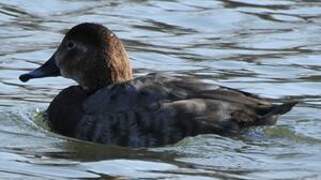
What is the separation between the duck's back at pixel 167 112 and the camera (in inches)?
376

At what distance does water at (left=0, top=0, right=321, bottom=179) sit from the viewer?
9.04 m

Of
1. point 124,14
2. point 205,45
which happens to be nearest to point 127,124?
point 205,45

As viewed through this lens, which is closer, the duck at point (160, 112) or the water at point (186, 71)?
the water at point (186, 71)

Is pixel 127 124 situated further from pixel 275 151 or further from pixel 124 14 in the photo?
pixel 124 14

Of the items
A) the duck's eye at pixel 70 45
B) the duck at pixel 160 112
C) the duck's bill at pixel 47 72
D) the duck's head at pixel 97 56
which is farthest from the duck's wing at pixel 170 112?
the duck's bill at pixel 47 72

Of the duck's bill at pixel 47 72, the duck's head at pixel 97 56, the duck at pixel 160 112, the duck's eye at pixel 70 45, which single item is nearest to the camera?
the duck at pixel 160 112

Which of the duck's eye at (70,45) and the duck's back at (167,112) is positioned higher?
the duck's eye at (70,45)

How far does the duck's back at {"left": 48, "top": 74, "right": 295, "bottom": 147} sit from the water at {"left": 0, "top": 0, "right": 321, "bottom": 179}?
9 centimetres

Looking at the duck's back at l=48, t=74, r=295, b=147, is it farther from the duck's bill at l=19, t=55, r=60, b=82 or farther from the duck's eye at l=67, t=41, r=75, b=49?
the duck's bill at l=19, t=55, r=60, b=82

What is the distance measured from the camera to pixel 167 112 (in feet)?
31.3

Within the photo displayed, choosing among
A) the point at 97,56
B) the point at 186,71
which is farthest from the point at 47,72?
the point at 186,71

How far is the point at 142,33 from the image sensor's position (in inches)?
545

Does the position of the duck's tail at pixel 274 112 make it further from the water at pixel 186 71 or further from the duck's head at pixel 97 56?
the duck's head at pixel 97 56

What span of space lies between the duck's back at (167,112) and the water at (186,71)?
0.31 ft
